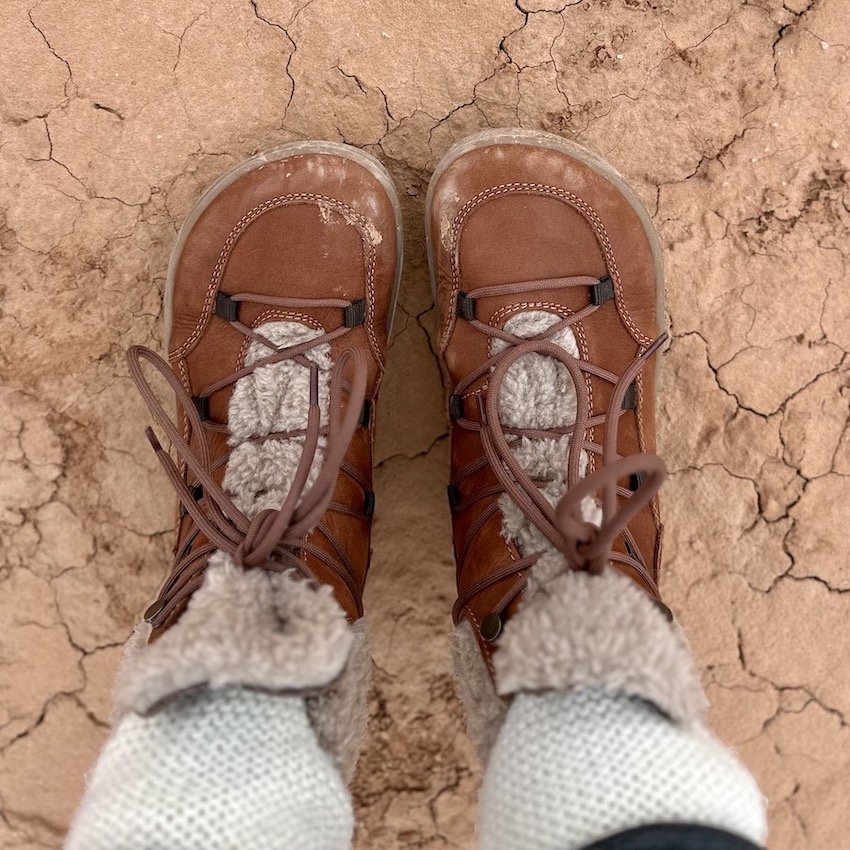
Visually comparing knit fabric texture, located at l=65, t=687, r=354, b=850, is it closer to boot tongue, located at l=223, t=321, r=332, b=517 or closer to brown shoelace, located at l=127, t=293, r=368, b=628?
brown shoelace, located at l=127, t=293, r=368, b=628

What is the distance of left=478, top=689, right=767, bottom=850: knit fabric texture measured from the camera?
2.38 ft

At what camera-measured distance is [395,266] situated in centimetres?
130

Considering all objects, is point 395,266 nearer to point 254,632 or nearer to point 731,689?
point 254,632

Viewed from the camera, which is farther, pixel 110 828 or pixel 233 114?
pixel 233 114

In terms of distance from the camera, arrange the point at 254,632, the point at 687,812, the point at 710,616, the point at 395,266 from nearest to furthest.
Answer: the point at 687,812
the point at 254,632
the point at 395,266
the point at 710,616

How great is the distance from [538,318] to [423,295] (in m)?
0.26

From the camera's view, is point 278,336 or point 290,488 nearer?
point 290,488

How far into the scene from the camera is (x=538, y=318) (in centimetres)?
125

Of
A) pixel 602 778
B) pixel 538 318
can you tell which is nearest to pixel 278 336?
pixel 538 318

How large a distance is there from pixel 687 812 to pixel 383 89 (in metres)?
1.23

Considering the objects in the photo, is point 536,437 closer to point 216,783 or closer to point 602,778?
point 602,778

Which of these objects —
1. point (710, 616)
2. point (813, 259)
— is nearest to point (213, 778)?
point (710, 616)

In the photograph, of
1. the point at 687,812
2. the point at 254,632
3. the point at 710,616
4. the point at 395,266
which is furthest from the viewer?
the point at 710,616

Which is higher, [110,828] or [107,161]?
[107,161]
